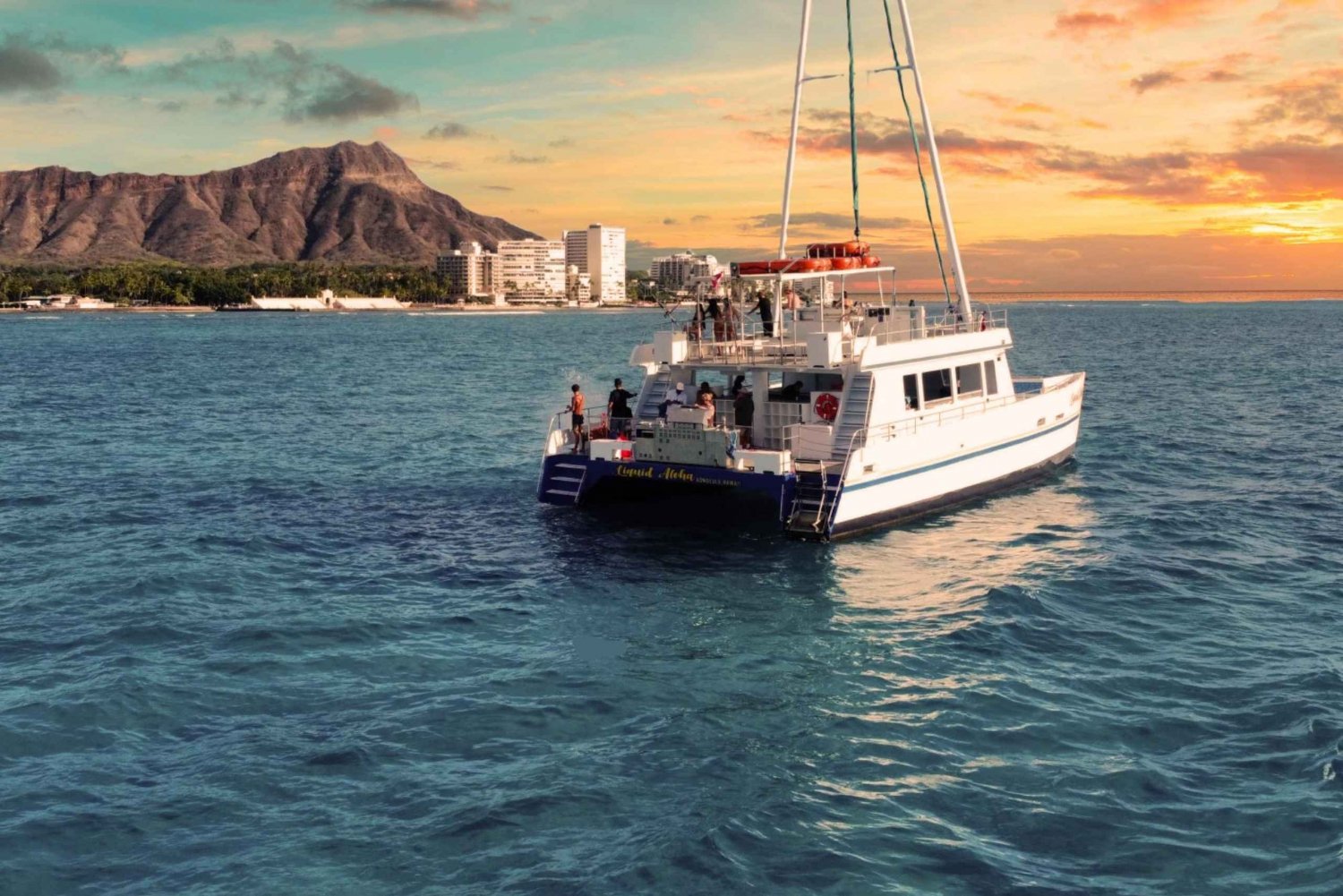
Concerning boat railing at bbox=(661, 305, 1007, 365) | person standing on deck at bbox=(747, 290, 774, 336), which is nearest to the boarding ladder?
boat railing at bbox=(661, 305, 1007, 365)

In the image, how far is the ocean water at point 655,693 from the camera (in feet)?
34.4

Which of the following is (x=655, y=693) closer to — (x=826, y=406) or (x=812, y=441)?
(x=812, y=441)

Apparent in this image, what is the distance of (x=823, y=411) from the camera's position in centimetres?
2447

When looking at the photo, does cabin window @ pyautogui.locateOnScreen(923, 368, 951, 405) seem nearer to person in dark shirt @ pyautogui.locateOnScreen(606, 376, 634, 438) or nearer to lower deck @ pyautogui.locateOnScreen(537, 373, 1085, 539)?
lower deck @ pyautogui.locateOnScreen(537, 373, 1085, 539)

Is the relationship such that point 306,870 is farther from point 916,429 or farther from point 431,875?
point 916,429

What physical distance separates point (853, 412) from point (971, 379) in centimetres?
585


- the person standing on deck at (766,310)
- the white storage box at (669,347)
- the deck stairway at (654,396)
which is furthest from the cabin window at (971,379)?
the deck stairway at (654,396)

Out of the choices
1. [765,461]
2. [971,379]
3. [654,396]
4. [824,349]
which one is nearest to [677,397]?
[654,396]

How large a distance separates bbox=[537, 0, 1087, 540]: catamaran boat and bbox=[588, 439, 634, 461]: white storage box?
37 millimetres

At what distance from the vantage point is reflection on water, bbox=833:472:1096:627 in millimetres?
18844

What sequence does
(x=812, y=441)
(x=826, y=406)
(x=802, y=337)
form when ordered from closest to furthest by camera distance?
(x=812, y=441) → (x=826, y=406) → (x=802, y=337)

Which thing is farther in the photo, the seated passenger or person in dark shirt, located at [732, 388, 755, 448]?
person in dark shirt, located at [732, 388, 755, 448]

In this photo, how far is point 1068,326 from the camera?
570ft

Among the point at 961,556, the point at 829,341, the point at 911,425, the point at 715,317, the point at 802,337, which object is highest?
the point at 715,317
